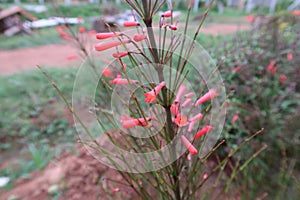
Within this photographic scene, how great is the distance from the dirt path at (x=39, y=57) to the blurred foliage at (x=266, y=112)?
7.21 feet

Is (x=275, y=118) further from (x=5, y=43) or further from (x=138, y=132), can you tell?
(x=5, y=43)

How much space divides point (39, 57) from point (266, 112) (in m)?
5.10

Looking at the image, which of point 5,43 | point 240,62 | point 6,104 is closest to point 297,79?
point 240,62

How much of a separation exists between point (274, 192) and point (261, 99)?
672 mm

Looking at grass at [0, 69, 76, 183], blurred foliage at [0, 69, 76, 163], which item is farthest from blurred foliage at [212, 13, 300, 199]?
blurred foliage at [0, 69, 76, 163]

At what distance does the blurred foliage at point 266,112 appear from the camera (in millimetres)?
1731

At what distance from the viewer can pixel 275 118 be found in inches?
72.1

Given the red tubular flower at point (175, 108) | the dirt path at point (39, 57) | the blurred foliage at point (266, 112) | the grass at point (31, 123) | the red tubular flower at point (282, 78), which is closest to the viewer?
the red tubular flower at point (175, 108)

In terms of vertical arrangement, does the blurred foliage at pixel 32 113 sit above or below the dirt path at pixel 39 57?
below

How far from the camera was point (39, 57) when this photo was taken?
222 inches

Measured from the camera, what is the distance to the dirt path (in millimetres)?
4682

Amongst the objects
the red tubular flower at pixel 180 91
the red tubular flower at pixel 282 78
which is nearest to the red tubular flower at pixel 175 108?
the red tubular flower at pixel 180 91

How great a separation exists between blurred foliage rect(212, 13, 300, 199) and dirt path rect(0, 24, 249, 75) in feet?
7.21

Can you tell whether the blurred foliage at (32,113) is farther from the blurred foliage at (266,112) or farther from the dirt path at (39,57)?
the blurred foliage at (266,112)
